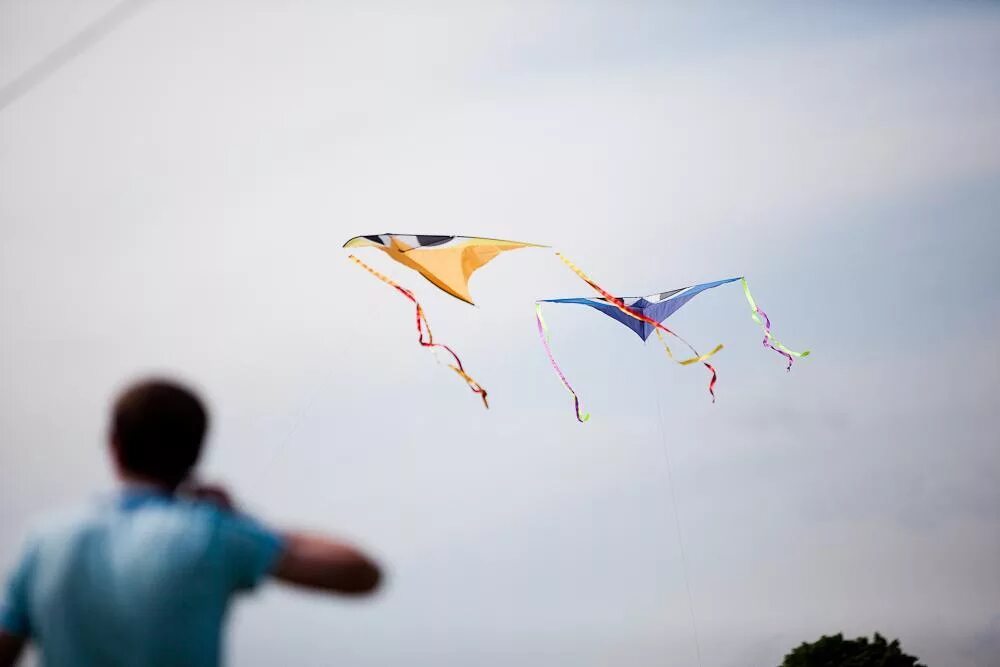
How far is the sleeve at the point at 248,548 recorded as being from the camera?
1.21 metres

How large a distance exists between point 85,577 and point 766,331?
1121cm

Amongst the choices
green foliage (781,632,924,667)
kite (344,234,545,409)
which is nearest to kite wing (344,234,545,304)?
kite (344,234,545,409)

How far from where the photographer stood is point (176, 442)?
129cm

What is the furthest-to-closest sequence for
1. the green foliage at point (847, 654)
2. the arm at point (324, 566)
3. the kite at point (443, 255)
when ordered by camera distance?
1. the green foliage at point (847, 654)
2. the kite at point (443, 255)
3. the arm at point (324, 566)

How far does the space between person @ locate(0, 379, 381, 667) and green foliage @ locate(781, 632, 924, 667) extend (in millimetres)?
28667

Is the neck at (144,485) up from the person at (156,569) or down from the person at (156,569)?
up

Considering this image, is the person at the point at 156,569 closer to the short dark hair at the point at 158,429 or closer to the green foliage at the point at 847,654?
the short dark hair at the point at 158,429

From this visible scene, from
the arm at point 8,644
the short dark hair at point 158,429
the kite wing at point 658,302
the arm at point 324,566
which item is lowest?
the arm at point 8,644

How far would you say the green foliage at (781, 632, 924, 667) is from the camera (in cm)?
2772

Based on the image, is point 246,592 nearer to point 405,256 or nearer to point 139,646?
point 139,646

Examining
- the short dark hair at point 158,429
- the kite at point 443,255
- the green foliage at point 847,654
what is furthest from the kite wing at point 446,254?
the green foliage at point 847,654

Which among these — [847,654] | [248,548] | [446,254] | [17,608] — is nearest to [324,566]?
[248,548]

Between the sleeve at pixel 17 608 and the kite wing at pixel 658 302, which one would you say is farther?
the kite wing at pixel 658 302

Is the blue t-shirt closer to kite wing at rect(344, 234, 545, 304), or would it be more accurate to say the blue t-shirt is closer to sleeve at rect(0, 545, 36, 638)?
sleeve at rect(0, 545, 36, 638)
